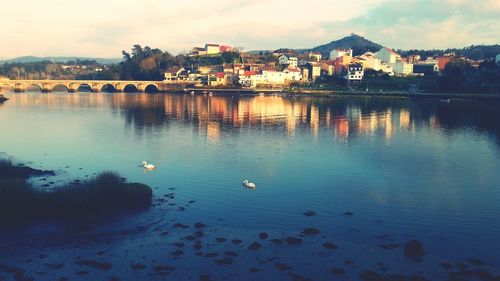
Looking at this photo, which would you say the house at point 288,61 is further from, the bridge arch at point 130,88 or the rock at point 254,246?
the rock at point 254,246

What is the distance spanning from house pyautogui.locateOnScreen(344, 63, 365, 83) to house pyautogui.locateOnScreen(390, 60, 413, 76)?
1439 cm

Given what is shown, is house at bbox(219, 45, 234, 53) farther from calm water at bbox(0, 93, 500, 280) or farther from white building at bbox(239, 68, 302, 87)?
calm water at bbox(0, 93, 500, 280)

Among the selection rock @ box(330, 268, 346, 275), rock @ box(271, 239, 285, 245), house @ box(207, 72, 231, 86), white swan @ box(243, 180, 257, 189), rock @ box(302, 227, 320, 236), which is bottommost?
rock @ box(330, 268, 346, 275)

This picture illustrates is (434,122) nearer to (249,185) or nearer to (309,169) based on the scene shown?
(309,169)

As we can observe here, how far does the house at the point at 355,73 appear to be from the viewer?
353ft

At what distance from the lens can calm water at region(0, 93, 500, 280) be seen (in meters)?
16.5

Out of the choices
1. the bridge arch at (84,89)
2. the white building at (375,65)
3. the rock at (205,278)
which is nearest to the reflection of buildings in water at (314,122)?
the rock at (205,278)

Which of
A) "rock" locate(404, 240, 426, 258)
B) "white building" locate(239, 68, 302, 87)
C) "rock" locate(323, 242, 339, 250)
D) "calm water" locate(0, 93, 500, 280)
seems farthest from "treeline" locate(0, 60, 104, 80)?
"rock" locate(404, 240, 426, 258)

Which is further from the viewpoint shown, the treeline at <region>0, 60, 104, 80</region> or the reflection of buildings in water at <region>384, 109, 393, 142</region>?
the treeline at <region>0, 60, 104, 80</region>

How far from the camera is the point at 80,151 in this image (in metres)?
31.6

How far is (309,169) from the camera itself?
26.5m

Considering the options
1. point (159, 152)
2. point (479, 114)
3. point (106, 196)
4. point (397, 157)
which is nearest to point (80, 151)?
point (159, 152)

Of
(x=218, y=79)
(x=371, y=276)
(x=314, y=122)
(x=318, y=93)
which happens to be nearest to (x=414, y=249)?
(x=371, y=276)

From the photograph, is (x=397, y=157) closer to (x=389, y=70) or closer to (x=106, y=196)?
(x=106, y=196)
